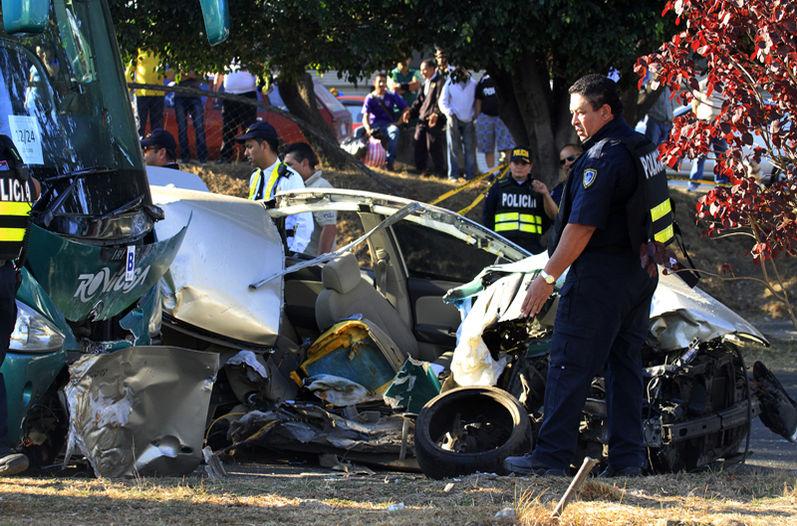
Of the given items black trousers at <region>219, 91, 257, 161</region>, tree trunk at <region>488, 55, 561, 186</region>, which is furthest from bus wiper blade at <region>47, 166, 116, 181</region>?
black trousers at <region>219, 91, 257, 161</region>

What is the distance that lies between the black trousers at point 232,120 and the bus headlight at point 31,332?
8.92 metres

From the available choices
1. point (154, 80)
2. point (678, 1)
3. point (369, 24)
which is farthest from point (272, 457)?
point (154, 80)

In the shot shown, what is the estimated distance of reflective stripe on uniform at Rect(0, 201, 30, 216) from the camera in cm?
512

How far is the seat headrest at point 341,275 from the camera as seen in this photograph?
7.71m

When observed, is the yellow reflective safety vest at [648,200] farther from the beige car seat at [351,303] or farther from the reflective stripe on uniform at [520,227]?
the reflective stripe on uniform at [520,227]

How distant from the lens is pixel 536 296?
226 inches

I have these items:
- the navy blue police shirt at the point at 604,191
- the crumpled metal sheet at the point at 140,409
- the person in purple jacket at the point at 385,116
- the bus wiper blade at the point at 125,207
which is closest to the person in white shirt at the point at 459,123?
the person in purple jacket at the point at 385,116

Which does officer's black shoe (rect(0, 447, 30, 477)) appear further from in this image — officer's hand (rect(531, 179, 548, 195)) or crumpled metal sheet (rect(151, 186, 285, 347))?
officer's hand (rect(531, 179, 548, 195))

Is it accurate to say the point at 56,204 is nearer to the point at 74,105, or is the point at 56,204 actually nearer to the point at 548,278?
the point at 74,105

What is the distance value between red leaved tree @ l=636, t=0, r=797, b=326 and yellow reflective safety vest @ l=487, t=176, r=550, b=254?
3799 millimetres

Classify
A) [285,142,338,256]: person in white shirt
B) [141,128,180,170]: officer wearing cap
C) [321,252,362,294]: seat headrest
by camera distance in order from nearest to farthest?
[321,252,362,294]: seat headrest → [285,142,338,256]: person in white shirt → [141,128,180,170]: officer wearing cap

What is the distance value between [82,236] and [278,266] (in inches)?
66.2

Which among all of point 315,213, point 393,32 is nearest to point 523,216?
point 315,213

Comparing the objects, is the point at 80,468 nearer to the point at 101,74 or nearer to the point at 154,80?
the point at 101,74
